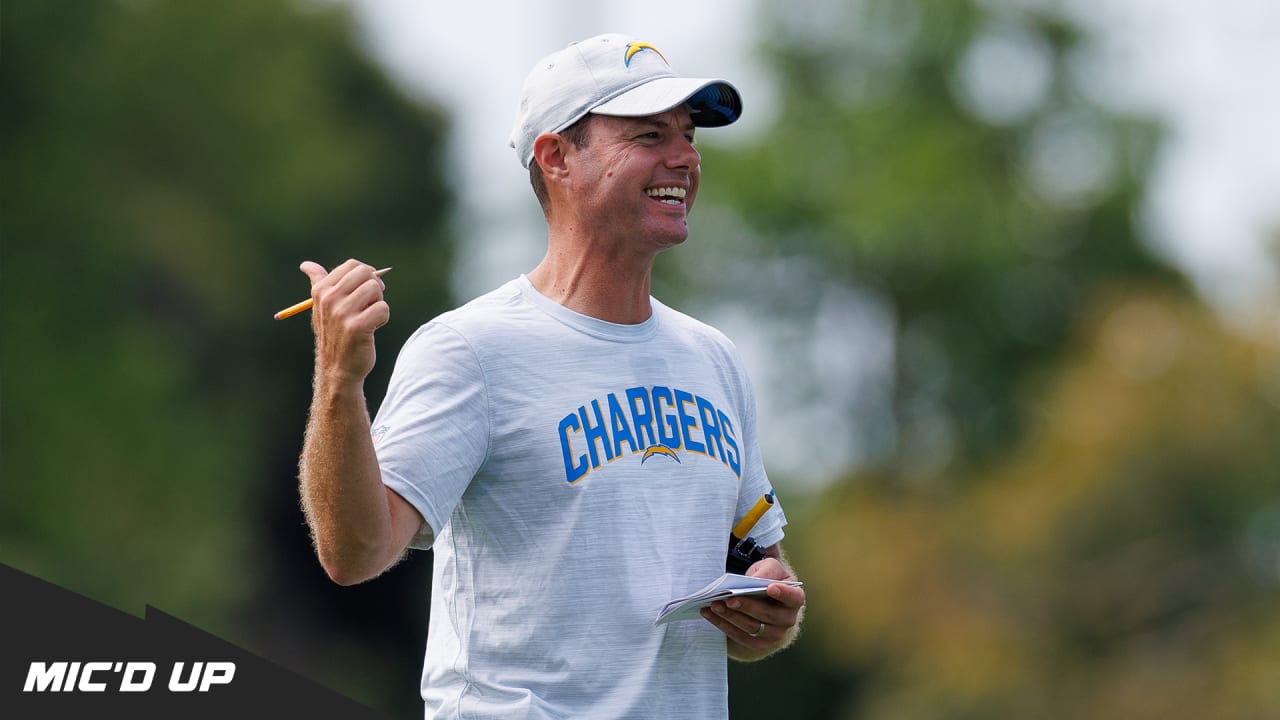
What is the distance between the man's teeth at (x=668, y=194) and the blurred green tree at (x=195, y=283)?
19.1m

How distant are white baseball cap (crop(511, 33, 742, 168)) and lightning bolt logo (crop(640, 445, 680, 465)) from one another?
2.61 feet

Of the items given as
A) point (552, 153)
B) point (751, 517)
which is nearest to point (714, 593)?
point (751, 517)

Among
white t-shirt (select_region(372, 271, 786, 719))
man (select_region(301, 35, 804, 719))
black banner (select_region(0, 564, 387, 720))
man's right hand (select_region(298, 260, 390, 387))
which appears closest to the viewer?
man's right hand (select_region(298, 260, 390, 387))

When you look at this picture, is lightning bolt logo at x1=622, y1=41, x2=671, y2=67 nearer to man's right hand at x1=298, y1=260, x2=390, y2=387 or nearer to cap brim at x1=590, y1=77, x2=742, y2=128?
cap brim at x1=590, y1=77, x2=742, y2=128

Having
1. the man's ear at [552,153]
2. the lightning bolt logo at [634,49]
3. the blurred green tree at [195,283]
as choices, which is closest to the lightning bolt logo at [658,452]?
the man's ear at [552,153]

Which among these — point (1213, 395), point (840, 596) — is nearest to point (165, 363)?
point (840, 596)

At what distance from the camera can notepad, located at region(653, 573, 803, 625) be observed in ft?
15.6

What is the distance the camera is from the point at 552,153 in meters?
5.18

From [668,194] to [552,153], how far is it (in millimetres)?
308

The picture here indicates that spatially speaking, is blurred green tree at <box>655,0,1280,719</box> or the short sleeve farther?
blurred green tree at <box>655,0,1280,719</box>

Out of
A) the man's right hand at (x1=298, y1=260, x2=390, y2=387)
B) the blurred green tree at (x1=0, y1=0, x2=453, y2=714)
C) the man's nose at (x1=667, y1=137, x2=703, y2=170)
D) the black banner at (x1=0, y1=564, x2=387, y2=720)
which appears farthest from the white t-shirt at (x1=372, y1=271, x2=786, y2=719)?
the blurred green tree at (x1=0, y1=0, x2=453, y2=714)

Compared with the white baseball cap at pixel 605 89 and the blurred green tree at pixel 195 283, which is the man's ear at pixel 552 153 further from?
the blurred green tree at pixel 195 283

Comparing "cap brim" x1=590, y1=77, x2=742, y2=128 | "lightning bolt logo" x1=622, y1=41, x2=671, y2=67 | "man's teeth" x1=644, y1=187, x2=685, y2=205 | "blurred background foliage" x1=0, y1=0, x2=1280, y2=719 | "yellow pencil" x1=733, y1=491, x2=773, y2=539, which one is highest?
"blurred background foliage" x1=0, y1=0, x2=1280, y2=719

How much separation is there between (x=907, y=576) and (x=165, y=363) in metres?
11.2
